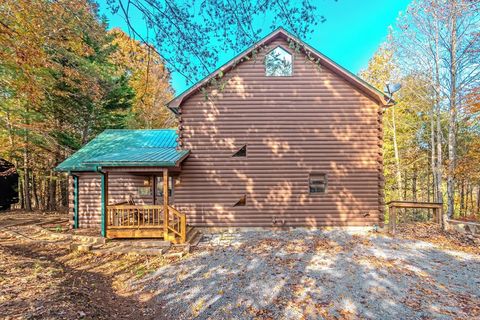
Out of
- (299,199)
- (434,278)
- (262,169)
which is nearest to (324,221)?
(299,199)

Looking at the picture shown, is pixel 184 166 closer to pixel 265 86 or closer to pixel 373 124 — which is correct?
pixel 265 86

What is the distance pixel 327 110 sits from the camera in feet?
32.5

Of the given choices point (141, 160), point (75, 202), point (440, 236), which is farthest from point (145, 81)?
point (440, 236)

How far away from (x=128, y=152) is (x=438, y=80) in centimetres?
1493

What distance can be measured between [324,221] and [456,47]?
9.87 m

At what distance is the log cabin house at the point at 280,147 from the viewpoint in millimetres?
9703

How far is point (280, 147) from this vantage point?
9.85 m

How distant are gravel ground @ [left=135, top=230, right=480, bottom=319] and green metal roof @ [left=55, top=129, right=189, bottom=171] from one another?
3.53 metres

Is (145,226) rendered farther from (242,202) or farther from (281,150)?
(281,150)

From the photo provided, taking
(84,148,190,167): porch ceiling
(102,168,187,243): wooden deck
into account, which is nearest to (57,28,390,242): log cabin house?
(84,148,190,167): porch ceiling

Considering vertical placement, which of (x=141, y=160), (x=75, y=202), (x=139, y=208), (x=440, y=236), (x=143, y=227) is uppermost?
(x=141, y=160)

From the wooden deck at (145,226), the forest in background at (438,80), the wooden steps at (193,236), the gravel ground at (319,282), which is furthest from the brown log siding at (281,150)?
the forest in background at (438,80)

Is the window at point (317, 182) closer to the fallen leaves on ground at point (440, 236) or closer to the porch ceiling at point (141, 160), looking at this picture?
the fallen leaves on ground at point (440, 236)

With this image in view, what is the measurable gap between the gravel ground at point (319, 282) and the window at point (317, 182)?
2.40 metres
